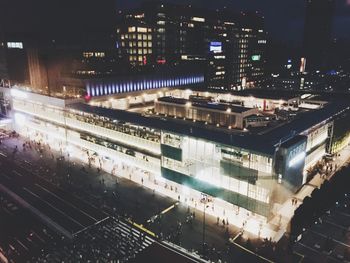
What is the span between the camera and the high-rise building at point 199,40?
12456 centimetres

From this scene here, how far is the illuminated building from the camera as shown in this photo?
3662 centimetres

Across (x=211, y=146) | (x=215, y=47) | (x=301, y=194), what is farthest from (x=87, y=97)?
(x=215, y=47)

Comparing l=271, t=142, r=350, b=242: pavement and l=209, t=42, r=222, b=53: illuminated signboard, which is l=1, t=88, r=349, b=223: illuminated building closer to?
l=271, t=142, r=350, b=242: pavement

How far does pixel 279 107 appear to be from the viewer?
66.6 m

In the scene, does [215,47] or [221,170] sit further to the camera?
[215,47]

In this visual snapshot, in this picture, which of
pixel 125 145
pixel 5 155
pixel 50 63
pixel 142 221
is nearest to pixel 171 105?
pixel 125 145

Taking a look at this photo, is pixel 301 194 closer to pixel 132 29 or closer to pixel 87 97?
pixel 87 97

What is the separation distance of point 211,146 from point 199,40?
11298 cm

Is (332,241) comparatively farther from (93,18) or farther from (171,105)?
(93,18)

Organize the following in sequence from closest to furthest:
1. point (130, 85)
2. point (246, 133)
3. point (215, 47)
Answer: point (246, 133) → point (130, 85) → point (215, 47)

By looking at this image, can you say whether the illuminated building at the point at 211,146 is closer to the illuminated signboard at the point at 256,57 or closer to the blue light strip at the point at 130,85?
the blue light strip at the point at 130,85

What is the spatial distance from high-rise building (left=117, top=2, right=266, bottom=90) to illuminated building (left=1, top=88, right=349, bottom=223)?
60.5m

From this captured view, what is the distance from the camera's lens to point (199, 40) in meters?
142

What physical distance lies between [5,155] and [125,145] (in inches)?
1189
